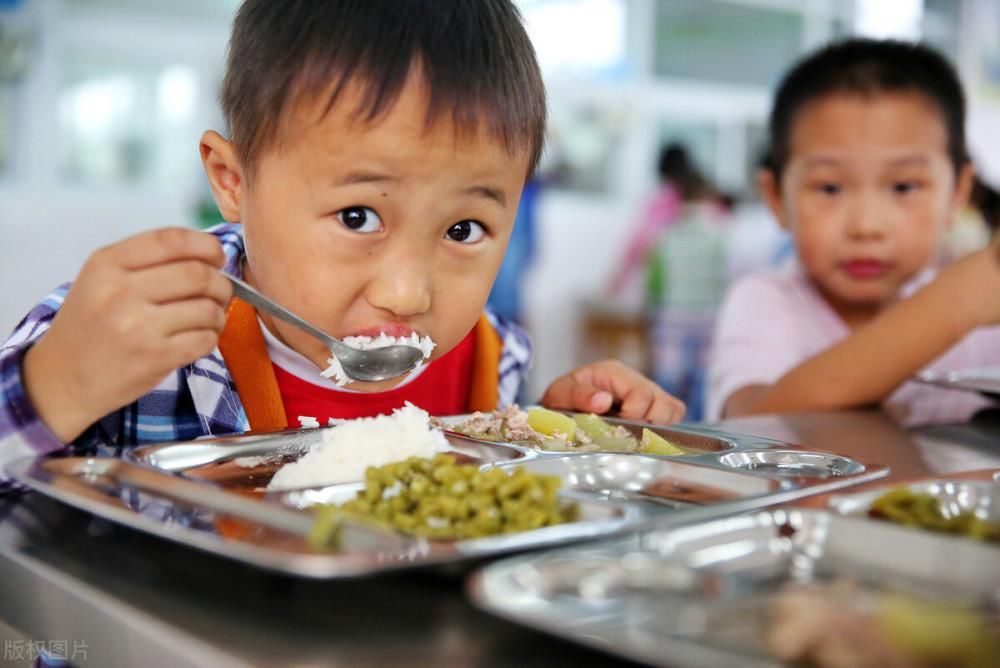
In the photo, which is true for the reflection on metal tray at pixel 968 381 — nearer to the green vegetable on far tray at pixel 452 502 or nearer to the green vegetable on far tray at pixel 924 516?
the green vegetable on far tray at pixel 924 516

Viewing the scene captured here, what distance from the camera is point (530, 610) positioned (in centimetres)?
51

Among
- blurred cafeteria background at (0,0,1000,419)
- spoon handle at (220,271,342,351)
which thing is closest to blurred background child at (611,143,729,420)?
blurred cafeteria background at (0,0,1000,419)

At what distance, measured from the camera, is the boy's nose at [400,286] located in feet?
3.43

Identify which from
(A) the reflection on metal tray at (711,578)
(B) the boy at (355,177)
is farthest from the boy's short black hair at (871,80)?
(A) the reflection on metal tray at (711,578)

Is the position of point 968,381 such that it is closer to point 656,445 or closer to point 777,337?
point 777,337

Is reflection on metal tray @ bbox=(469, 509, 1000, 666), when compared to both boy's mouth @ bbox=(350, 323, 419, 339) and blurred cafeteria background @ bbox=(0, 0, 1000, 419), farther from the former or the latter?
blurred cafeteria background @ bbox=(0, 0, 1000, 419)

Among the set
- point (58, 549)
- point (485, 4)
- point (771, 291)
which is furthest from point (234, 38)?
point (771, 291)

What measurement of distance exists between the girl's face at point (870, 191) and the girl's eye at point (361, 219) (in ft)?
3.86

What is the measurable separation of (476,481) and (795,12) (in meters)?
8.05

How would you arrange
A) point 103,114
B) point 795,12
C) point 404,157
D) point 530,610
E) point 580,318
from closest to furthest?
point 530,610 → point 404,157 → point 103,114 → point 580,318 → point 795,12

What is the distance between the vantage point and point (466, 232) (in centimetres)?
113

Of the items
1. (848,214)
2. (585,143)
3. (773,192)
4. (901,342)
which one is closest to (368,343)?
(901,342)

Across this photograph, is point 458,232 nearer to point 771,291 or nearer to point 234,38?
→ point 234,38

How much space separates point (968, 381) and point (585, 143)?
18.0ft
